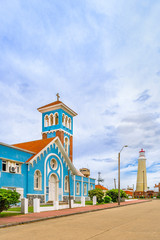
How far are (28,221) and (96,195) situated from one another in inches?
947

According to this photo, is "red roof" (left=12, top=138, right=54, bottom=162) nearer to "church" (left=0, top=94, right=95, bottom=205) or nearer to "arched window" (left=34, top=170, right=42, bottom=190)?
"church" (left=0, top=94, right=95, bottom=205)

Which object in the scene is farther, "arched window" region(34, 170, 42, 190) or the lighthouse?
the lighthouse

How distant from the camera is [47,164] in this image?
32.2m

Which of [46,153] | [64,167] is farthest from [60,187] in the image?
[46,153]

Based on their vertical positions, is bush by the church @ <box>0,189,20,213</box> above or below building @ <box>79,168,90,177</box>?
above

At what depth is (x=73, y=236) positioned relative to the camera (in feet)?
30.6

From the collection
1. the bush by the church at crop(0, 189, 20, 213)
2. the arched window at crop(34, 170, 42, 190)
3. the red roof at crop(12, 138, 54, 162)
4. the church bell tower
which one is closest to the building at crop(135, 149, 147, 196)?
the church bell tower

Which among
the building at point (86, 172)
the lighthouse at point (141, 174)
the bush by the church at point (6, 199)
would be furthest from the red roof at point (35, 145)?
the lighthouse at point (141, 174)

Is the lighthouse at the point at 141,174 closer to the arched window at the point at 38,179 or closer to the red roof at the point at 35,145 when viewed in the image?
the red roof at the point at 35,145

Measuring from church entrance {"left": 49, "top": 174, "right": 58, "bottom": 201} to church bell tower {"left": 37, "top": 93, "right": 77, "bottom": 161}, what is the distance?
6463 millimetres

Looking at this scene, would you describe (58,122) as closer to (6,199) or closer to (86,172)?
(6,199)

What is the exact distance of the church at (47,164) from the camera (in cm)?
2661

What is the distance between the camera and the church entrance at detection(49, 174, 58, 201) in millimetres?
33094

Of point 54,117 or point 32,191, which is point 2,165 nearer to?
point 32,191
